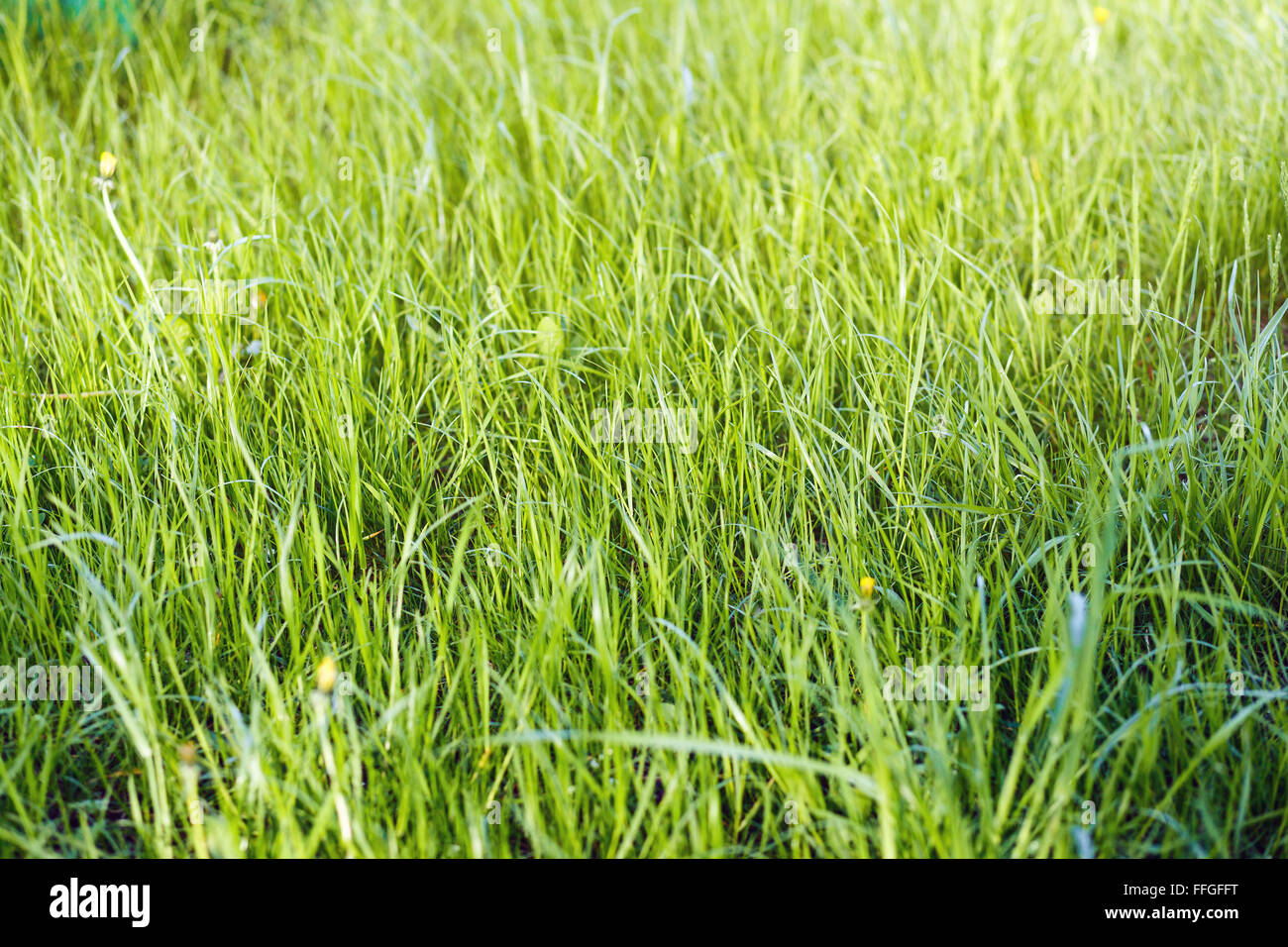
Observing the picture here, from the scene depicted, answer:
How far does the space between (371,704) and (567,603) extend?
358 mm

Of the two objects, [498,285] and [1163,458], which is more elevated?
[498,285]

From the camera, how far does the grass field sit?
1.52 meters

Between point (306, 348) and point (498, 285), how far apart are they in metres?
0.54

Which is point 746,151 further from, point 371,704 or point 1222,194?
point 371,704

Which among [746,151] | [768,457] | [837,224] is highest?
[746,151]

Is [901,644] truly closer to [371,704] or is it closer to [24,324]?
[371,704]

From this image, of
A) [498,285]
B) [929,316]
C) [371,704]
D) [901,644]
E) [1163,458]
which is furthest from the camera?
[498,285]

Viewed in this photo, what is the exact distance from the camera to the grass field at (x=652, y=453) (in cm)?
152

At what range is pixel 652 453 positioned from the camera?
204 cm

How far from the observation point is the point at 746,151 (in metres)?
3.04

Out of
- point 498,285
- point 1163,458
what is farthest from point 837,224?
point 1163,458
